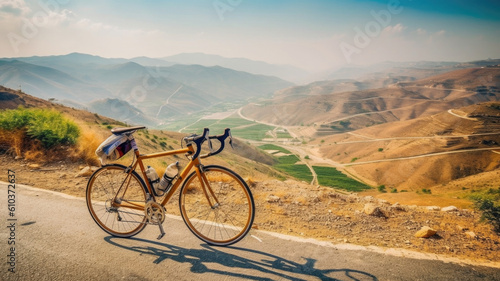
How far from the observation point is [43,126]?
8758 millimetres

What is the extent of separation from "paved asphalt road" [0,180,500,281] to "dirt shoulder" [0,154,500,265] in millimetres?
756

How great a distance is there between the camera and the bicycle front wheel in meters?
3.58

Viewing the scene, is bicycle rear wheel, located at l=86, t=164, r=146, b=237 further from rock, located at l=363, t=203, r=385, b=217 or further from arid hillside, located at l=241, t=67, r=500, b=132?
arid hillside, located at l=241, t=67, r=500, b=132

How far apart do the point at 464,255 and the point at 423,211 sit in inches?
106

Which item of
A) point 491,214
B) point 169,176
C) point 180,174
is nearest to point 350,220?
point 491,214

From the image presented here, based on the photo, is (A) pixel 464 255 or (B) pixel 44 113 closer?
(A) pixel 464 255

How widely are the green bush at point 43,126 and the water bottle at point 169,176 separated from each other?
7.34 metres

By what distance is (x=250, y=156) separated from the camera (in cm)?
8588

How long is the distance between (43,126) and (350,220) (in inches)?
420

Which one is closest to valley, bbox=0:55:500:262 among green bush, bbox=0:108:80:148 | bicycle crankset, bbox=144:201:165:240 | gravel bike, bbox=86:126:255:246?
green bush, bbox=0:108:80:148

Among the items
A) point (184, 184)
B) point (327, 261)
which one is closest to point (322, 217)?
point (327, 261)

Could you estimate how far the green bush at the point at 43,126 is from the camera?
8.49 meters

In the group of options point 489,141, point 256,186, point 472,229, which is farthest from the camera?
point 489,141

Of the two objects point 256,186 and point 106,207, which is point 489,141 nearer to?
point 256,186
